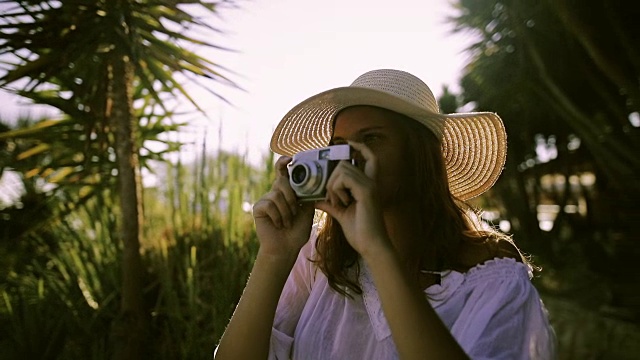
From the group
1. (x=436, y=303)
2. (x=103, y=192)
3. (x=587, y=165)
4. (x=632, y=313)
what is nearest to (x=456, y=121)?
(x=436, y=303)

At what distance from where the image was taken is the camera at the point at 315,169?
137 cm

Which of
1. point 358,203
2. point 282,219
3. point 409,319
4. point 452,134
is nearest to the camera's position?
point 409,319

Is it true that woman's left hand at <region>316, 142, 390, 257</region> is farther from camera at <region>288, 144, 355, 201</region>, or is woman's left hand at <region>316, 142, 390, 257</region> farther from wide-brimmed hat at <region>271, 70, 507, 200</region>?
wide-brimmed hat at <region>271, 70, 507, 200</region>

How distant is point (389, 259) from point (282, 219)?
1.36ft

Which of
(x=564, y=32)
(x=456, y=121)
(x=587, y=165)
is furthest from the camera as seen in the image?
(x=587, y=165)

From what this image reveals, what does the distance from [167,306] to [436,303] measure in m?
2.30

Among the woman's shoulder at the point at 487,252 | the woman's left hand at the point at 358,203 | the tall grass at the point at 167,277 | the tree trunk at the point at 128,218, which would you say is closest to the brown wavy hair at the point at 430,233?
the woman's shoulder at the point at 487,252

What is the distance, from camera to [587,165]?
24.7 feet

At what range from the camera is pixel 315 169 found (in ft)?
4.51

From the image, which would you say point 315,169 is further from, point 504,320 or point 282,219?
point 504,320

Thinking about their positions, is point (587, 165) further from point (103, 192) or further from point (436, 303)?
point (436, 303)

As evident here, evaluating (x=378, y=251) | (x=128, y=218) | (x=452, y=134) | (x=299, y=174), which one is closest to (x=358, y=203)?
(x=378, y=251)

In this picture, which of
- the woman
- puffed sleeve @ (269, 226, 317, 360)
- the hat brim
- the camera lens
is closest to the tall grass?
the hat brim

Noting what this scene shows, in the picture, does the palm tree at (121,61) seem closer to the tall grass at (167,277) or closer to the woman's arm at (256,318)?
the tall grass at (167,277)
